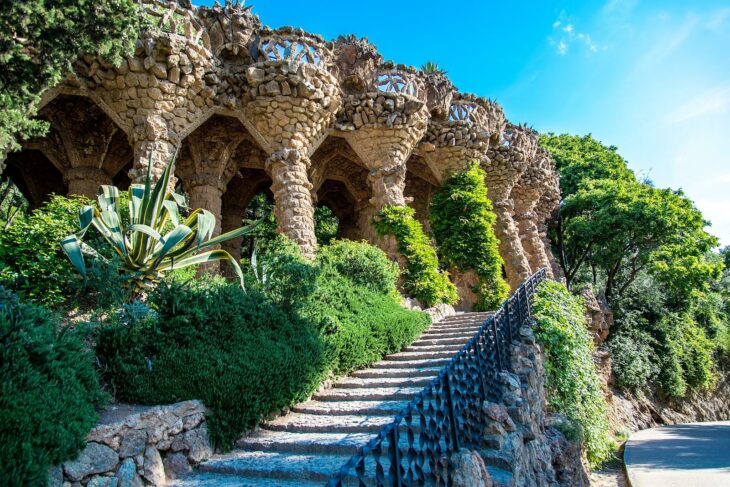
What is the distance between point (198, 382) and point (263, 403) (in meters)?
0.71

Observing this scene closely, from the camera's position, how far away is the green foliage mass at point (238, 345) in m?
4.41

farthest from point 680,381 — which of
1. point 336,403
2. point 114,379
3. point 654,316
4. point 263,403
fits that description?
point 114,379

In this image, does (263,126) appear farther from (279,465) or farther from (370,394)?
(279,465)

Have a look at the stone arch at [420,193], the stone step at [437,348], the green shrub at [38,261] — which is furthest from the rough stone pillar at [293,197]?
the stone arch at [420,193]

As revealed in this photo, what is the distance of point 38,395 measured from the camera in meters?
3.21

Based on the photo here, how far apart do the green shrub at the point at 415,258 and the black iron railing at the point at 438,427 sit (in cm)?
430

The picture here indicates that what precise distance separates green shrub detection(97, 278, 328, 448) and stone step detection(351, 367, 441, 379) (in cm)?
115

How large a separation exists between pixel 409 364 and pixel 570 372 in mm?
3828

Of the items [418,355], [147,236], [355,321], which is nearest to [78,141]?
[147,236]

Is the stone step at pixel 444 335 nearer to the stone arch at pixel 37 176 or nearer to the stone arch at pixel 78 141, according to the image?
the stone arch at pixel 78 141

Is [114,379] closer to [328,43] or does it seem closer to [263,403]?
[263,403]

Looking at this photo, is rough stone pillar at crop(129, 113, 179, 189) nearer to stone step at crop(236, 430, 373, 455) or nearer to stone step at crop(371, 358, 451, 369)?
stone step at crop(371, 358, 451, 369)

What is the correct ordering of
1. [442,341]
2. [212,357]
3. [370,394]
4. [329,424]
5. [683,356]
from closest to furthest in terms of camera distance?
[212,357]
[329,424]
[370,394]
[442,341]
[683,356]

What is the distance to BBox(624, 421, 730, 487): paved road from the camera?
7723 mm
